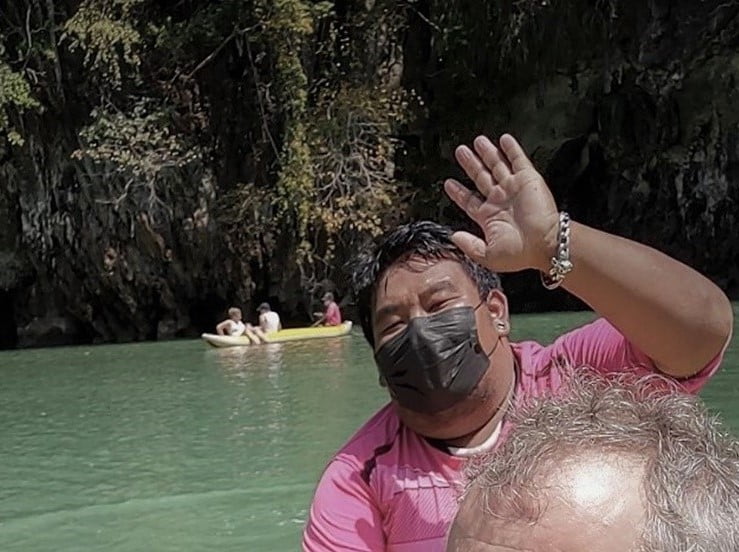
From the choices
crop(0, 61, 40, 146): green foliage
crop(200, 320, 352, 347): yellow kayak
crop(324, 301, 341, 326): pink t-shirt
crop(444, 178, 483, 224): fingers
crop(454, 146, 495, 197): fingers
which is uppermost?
crop(454, 146, 495, 197): fingers

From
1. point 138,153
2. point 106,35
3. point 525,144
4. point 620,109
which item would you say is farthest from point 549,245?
point 525,144

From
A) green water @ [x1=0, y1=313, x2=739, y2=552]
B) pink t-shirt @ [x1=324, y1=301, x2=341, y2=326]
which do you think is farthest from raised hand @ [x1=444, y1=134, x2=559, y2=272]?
pink t-shirt @ [x1=324, y1=301, x2=341, y2=326]

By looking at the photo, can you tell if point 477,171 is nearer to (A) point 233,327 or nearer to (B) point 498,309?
(B) point 498,309

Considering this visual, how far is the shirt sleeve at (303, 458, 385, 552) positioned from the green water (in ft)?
11.2

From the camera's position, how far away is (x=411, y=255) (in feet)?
6.49

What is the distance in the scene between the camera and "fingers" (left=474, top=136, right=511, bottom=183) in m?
1.65

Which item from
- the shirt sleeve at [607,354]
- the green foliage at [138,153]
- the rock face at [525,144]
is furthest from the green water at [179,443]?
the rock face at [525,144]

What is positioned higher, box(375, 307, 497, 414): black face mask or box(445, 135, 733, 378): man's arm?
box(445, 135, 733, 378): man's arm

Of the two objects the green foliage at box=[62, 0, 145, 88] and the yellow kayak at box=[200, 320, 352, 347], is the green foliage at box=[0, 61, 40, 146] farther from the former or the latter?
the yellow kayak at box=[200, 320, 352, 347]

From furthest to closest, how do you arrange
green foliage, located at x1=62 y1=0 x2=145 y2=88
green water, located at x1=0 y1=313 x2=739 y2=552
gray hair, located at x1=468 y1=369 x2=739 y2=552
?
green foliage, located at x1=62 y1=0 x2=145 y2=88 < green water, located at x1=0 y1=313 x2=739 y2=552 < gray hair, located at x1=468 y1=369 x2=739 y2=552

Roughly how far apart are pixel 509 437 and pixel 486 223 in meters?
0.59

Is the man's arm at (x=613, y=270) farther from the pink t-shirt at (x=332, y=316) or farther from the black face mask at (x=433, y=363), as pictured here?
the pink t-shirt at (x=332, y=316)

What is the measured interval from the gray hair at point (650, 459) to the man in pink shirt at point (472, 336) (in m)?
0.51

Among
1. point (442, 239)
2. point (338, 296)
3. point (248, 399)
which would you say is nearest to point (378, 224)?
point (338, 296)
